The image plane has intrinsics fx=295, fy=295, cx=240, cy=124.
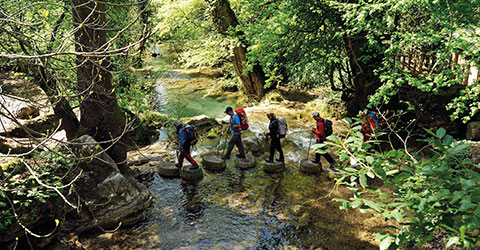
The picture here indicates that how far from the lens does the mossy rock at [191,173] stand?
9352mm

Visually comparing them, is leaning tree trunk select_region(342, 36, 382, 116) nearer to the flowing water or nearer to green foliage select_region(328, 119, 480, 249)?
the flowing water

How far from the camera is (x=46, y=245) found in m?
5.68

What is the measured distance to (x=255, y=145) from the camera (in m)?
11.7

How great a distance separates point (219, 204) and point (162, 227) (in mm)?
A: 1663

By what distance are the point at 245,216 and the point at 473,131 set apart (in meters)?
8.02

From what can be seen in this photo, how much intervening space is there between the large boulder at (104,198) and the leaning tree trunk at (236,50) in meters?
7.51

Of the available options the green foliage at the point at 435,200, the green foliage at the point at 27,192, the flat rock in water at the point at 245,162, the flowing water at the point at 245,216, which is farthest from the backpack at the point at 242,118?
the green foliage at the point at 435,200

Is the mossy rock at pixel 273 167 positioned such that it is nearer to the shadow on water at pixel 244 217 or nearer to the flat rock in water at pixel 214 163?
the shadow on water at pixel 244 217

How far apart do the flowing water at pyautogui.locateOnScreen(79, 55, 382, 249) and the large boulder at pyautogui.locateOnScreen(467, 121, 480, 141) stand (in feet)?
16.5

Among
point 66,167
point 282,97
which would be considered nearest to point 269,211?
point 66,167

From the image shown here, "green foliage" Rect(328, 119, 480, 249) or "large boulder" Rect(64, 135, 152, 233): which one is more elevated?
"green foliage" Rect(328, 119, 480, 249)

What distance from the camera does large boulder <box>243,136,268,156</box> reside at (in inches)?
459

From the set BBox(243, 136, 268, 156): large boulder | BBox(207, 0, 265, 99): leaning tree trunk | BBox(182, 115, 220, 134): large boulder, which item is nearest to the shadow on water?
BBox(243, 136, 268, 156): large boulder

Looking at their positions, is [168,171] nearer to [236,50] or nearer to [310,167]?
[310,167]
